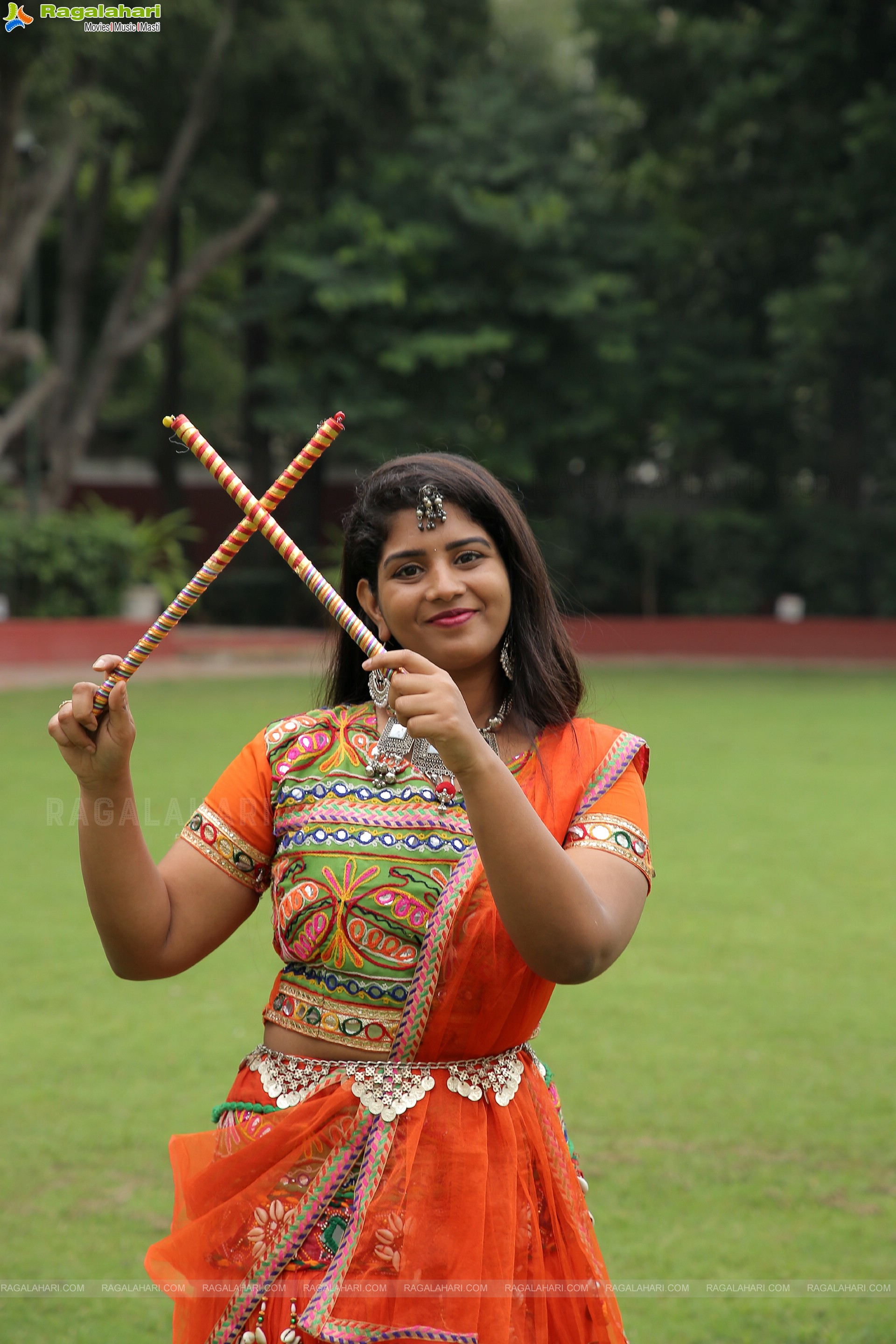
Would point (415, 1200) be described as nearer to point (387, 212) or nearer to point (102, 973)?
point (102, 973)

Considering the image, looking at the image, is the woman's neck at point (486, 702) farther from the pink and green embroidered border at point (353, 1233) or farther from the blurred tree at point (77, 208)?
the blurred tree at point (77, 208)

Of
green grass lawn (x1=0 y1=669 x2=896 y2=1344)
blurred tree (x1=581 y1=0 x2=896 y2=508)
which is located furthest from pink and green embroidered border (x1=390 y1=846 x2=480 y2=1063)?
blurred tree (x1=581 y1=0 x2=896 y2=508)

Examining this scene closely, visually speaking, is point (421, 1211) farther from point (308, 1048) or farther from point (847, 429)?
point (847, 429)

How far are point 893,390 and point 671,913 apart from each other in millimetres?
17161

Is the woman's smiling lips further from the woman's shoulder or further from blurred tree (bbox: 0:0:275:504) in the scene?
blurred tree (bbox: 0:0:275:504)

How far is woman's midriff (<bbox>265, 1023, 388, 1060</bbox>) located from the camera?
175cm

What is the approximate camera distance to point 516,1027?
179 cm

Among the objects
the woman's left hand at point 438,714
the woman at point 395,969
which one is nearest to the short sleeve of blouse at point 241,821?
the woman at point 395,969

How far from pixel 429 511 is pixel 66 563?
588 inches

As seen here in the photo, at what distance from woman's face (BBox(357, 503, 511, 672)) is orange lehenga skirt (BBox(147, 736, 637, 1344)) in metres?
0.25

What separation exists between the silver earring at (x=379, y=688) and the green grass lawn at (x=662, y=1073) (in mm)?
841

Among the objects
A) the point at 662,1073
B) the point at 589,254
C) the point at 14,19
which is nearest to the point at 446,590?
the point at 662,1073

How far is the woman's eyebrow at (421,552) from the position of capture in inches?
71.2

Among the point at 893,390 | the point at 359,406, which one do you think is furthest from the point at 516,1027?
the point at 893,390
